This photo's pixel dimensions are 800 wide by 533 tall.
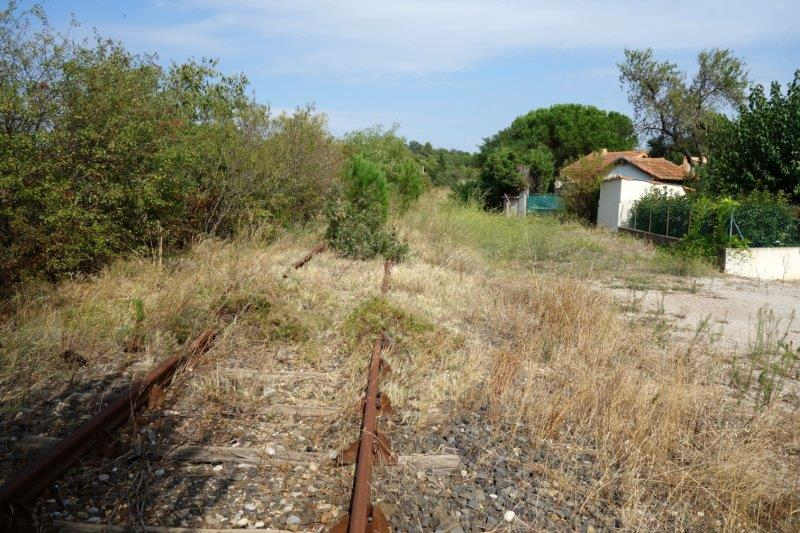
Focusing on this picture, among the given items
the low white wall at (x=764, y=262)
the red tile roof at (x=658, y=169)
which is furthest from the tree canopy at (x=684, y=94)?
the low white wall at (x=764, y=262)

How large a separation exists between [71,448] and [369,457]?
178 centimetres

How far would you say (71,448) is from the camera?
3760 mm

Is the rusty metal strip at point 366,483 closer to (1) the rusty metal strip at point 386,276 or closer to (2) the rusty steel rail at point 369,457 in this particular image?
(2) the rusty steel rail at point 369,457

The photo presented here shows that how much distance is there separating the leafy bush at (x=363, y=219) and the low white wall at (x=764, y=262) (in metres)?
10.2

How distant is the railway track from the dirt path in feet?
15.7

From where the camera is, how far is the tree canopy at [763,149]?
2445 cm

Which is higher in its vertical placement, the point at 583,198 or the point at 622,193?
the point at 622,193

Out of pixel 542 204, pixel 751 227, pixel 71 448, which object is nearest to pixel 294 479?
pixel 71 448

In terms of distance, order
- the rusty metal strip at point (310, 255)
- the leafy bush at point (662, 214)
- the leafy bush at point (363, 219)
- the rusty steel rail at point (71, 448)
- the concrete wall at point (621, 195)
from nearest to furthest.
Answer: the rusty steel rail at point (71, 448) → the rusty metal strip at point (310, 255) → the leafy bush at point (363, 219) → the leafy bush at point (662, 214) → the concrete wall at point (621, 195)

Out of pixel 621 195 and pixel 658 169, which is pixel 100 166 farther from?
pixel 658 169

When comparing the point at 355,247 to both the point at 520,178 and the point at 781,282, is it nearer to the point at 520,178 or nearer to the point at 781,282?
the point at 781,282

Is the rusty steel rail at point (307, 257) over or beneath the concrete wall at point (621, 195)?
beneath

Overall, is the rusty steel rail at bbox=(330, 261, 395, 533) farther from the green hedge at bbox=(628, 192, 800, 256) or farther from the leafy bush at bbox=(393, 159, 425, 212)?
the leafy bush at bbox=(393, 159, 425, 212)

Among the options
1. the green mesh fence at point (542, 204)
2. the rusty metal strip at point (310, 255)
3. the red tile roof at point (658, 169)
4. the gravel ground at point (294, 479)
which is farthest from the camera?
the green mesh fence at point (542, 204)
